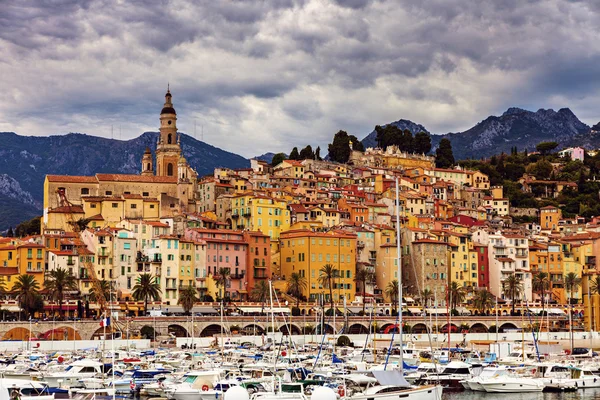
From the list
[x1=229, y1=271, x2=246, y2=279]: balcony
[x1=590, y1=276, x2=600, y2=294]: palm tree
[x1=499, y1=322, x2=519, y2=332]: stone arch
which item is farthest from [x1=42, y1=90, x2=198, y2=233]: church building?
[x1=590, y1=276, x2=600, y2=294]: palm tree

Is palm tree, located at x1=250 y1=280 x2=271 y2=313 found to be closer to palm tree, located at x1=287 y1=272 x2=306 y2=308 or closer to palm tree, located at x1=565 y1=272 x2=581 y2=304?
palm tree, located at x1=287 y1=272 x2=306 y2=308

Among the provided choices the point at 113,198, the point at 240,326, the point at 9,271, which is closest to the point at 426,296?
the point at 240,326

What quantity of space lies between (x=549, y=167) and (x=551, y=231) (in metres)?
36.6

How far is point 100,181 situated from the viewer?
404ft

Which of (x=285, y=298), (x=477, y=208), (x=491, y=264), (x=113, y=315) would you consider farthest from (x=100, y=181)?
(x=477, y=208)

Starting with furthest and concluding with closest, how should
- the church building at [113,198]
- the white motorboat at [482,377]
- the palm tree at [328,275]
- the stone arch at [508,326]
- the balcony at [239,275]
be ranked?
the church building at [113,198]
the balcony at [239,275]
the stone arch at [508,326]
the palm tree at [328,275]
the white motorboat at [482,377]

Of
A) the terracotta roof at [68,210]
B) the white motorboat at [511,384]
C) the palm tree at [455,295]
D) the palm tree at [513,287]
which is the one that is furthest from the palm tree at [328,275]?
the white motorboat at [511,384]

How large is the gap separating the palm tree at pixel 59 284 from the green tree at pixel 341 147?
82505 mm

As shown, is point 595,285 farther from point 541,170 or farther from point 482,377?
point 541,170

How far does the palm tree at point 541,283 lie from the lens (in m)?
112

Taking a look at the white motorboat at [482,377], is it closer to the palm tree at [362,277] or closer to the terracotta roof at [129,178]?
the palm tree at [362,277]

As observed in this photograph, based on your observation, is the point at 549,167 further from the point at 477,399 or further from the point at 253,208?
the point at 477,399

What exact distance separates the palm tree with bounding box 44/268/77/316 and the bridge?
5.44 metres

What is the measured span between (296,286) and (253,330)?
11570 millimetres
